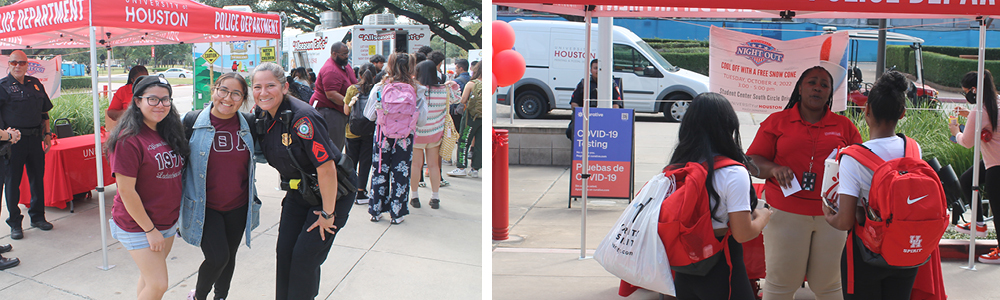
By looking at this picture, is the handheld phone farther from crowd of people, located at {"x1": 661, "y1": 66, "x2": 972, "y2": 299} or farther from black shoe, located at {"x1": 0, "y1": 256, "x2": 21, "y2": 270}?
black shoe, located at {"x1": 0, "y1": 256, "x2": 21, "y2": 270}

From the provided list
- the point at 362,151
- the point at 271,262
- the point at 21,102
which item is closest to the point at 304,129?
the point at 271,262

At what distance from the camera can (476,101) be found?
8.25 metres

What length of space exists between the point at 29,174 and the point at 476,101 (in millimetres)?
4630

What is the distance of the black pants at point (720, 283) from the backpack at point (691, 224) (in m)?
0.08

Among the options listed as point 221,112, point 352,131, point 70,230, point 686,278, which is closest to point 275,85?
point 221,112

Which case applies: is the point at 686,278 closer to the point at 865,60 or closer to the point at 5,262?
the point at 5,262

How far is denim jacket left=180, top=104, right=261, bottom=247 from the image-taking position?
335cm

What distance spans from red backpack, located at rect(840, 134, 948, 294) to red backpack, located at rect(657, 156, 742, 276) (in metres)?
0.60

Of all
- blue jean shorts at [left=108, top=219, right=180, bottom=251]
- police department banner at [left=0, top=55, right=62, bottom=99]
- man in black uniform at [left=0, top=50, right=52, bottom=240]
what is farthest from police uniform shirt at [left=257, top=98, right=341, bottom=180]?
police department banner at [left=0, top=55, right=62, bottom=99]

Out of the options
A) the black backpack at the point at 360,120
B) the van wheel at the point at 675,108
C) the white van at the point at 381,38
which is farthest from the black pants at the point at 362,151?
the white van at the point at 381,38

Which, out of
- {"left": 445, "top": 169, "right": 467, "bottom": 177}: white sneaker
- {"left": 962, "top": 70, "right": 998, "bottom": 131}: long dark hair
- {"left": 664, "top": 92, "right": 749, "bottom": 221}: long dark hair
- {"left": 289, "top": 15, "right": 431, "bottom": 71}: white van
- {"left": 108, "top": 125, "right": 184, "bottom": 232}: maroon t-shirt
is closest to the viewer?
{"left": 664, "top": 92, "right": 749, "bottom": 221}: long dark hair

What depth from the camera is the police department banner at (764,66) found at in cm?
422

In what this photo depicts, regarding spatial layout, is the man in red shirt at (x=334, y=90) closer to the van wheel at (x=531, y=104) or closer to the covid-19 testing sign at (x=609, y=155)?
the covid-19 testing sign at (x=609, y=155)

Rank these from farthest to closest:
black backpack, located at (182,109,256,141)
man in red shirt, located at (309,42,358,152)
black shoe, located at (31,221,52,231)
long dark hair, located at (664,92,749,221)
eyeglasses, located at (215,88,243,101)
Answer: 1. man in red shirt, located at (309,42,358,152)
2. black shoe, located at (31,221,52,231)
3. black backpack, located at (182,109,256,141)
4. eyeglasses, located at (215,88,243,101)
5. long dark hair, located at (664,92,749,221)
